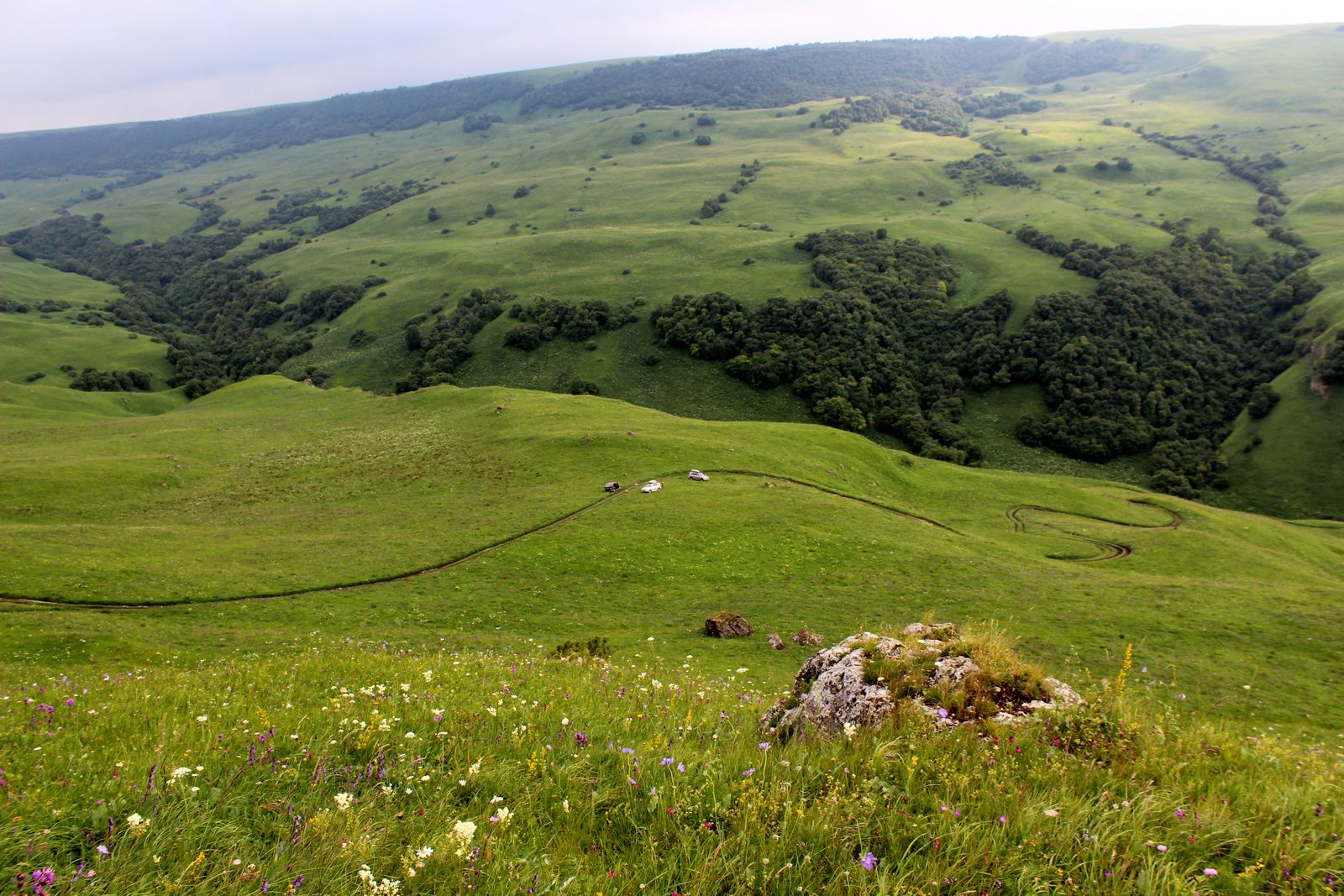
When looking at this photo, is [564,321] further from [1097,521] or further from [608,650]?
[608,650]

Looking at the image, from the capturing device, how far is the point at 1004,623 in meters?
31.9

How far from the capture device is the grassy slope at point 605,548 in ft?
103

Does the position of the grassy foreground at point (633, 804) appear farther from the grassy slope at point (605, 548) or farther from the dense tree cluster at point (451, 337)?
the dense tree cluster at point (451, 337)

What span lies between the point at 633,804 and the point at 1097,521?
73.7 metres

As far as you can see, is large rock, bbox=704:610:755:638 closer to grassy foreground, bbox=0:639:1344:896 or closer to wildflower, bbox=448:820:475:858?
grassy foreground, bbox=0:639:1344:896

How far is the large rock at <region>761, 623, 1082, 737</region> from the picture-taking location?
8.89 m

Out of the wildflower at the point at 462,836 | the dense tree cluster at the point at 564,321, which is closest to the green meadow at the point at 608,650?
the wildflower at the point at 462,836

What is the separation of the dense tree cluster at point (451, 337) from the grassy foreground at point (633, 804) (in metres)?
141

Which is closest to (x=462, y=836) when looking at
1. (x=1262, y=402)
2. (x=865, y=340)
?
(x=865, y=340)

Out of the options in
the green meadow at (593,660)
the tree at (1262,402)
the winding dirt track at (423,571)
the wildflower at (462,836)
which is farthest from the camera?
the tree at (1262,402)

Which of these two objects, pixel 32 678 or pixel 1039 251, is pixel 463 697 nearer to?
pixel 32 678

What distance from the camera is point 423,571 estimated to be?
40.7m

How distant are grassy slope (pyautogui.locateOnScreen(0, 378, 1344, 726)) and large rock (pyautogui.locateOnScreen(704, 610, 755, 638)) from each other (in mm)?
1260

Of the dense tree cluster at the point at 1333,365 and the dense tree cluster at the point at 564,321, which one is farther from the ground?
the dense tree cluster at the point at 564,321
